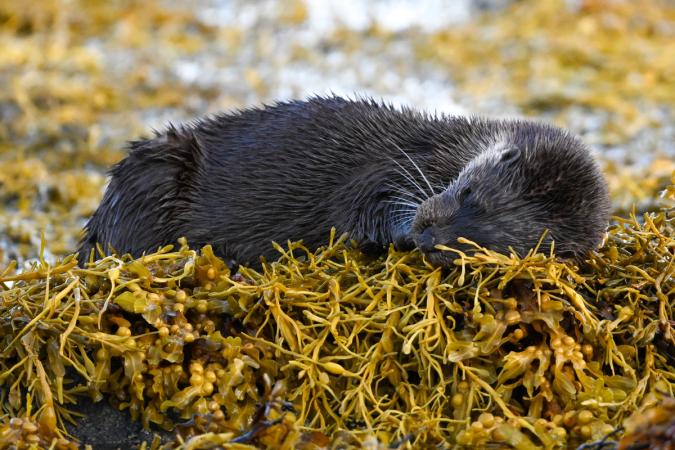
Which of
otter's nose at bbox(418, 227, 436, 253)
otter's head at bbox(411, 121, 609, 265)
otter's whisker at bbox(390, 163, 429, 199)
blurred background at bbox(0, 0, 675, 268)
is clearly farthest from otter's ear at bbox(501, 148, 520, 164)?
blurred background at bbox(0, 0, 675, 268)

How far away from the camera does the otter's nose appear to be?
344 cm

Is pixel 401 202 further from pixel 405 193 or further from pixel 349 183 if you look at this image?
pixel 349 183

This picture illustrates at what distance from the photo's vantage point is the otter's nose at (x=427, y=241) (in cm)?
344

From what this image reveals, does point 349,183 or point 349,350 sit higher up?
point 349,183

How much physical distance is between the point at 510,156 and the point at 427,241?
1.82 feet

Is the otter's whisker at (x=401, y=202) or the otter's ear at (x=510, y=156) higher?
the otter's ear at (x=510, y=156)

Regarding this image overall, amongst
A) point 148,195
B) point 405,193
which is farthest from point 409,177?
point 148,195

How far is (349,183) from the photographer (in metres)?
4.15

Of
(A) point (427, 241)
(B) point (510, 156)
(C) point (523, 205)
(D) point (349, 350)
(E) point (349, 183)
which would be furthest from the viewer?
(E) point (349, 183)

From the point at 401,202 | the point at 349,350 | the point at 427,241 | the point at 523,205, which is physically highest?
the point at 401,202

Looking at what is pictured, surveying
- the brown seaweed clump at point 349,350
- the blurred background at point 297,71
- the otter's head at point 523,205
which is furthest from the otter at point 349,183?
the blurred background at point 297,71

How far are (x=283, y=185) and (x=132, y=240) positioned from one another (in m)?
0.75

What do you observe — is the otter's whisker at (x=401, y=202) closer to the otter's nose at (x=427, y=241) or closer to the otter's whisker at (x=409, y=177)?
the otter's whisker at (x=409, y=177)

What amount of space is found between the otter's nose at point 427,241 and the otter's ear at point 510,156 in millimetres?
473
